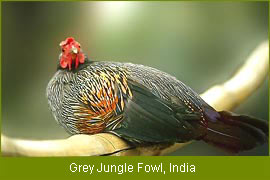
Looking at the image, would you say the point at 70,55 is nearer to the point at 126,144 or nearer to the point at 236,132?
the point at 126,144

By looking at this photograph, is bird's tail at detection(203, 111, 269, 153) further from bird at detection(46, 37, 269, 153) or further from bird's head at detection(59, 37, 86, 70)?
bird's head at detection(59, 37, 86, 70)

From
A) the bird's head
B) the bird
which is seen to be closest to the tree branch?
the bird

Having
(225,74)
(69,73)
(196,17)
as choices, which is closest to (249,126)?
(225,74)

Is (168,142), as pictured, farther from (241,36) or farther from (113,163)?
(241,36)

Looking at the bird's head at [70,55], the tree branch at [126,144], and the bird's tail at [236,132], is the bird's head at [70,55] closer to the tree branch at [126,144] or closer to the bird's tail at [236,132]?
the tree branch at [126,144]

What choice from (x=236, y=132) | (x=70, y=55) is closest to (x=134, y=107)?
(x=70, y=55)

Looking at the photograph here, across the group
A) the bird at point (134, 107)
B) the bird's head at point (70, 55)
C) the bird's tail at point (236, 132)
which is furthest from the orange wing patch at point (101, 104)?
the bird's tail at point (236, 132)
